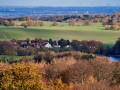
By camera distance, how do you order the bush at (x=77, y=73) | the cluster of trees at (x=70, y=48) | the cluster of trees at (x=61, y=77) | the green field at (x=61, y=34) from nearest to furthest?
the cluster of trees at (x=61, y=77) → the bush at (x=77, y=73) → the cluster of trees at (x=70, y=48) → the green field at (x=61, y=34)

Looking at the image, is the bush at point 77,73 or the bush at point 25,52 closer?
the bush at point 77,73

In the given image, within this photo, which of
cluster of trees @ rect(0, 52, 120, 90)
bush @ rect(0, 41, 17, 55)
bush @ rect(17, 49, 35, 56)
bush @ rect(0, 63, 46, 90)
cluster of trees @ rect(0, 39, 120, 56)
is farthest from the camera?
cluster of trees @ rect(0, 39, 120, 56)

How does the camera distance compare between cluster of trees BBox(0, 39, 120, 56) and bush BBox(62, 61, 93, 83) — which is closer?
bush BBox(62, 61, 93, 83)

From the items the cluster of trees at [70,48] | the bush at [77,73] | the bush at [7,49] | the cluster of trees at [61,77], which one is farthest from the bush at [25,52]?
the bush at [77,73]

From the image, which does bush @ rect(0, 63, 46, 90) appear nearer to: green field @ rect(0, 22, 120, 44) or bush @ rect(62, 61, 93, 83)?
bush @ rect(62, 61, 93, 83)

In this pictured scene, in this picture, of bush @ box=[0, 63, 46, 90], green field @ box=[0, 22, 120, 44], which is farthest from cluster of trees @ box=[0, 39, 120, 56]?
bush @ box=[0, 63, 46, 90]

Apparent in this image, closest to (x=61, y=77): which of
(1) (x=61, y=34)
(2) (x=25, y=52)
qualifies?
(2) (x=25, y=52)

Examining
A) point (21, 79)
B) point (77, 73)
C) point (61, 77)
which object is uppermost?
point (21, 79)

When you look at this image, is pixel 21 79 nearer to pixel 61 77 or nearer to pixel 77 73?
pixel 77 73

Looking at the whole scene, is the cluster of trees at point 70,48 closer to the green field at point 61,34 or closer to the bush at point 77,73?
the green field at point 61,34

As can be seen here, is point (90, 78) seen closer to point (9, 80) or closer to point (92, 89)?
point (92, 89)

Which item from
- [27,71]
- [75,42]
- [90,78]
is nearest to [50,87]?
[27,71]
